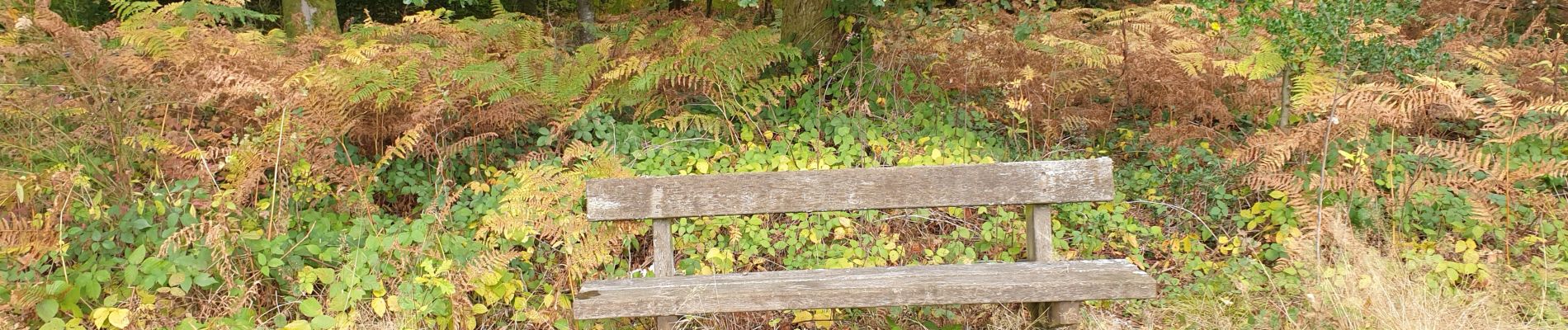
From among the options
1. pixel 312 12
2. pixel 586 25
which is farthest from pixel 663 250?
pixel 312 12

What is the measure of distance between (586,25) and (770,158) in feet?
8.42

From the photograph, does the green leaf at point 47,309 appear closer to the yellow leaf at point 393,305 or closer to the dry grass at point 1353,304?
the yellow leaf at point 393,305

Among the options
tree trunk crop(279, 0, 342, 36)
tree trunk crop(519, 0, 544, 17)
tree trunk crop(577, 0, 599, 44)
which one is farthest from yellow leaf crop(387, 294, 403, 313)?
tree trunk crop(519, 0, 544, 17)

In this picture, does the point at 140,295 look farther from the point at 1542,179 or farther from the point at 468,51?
the point at 1542,179

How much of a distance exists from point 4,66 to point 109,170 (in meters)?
0.77

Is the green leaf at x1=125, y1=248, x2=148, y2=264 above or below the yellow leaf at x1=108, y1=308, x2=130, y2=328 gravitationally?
above

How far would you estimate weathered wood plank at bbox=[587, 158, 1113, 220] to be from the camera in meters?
2.90

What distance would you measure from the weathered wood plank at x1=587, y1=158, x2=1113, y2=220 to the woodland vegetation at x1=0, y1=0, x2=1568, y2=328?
1.82ft

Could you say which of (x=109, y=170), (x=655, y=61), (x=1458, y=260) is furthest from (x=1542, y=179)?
(x=109, y=170)

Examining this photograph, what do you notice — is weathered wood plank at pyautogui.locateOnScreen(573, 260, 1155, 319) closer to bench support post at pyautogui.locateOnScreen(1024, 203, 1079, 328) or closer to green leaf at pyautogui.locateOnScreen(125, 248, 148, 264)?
bench support post at pyautogui.locateOnScreen(1024, 203, 1079, 328)

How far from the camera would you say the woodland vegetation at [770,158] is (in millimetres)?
3285

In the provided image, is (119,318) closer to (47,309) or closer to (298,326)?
(47,309)

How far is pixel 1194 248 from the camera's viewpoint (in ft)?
12.3

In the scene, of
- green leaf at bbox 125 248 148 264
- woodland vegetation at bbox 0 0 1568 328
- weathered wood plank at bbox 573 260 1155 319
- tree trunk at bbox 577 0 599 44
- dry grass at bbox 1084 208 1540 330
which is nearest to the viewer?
weathered wood plank at bbox 573 260 1155 319
